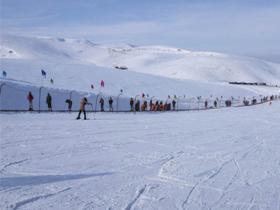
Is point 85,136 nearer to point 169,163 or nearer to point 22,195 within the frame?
point 169,163

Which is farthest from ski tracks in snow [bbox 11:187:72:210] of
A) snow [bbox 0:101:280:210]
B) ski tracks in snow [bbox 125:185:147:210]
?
ski tracks in snow [bbox 125:185:147:210]

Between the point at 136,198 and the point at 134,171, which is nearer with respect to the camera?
the point at 136,198

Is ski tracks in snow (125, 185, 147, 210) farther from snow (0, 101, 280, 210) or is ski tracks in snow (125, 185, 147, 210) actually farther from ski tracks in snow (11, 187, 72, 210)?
ski tracks in snow (11, 187, 72, 210)

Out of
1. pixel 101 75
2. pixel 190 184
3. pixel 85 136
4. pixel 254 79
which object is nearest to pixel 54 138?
pixel 85 136

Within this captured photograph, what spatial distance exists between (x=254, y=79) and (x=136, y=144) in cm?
16500

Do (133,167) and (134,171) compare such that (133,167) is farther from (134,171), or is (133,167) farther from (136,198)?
(136,198)

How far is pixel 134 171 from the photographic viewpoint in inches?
419

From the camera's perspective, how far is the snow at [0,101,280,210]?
26.8 ft

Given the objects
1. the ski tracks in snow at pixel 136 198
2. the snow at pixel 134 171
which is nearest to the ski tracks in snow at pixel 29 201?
the snow at pixel 134 171

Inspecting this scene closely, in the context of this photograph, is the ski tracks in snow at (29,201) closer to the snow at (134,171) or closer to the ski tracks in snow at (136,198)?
the snow at (134,171)

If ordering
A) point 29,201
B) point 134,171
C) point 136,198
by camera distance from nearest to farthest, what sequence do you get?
point 29,201
point 136,198
point 134,171

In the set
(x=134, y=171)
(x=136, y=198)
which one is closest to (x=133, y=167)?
(x=134, y=171)

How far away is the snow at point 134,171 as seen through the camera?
8.16 meters

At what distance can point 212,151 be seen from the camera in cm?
1452
